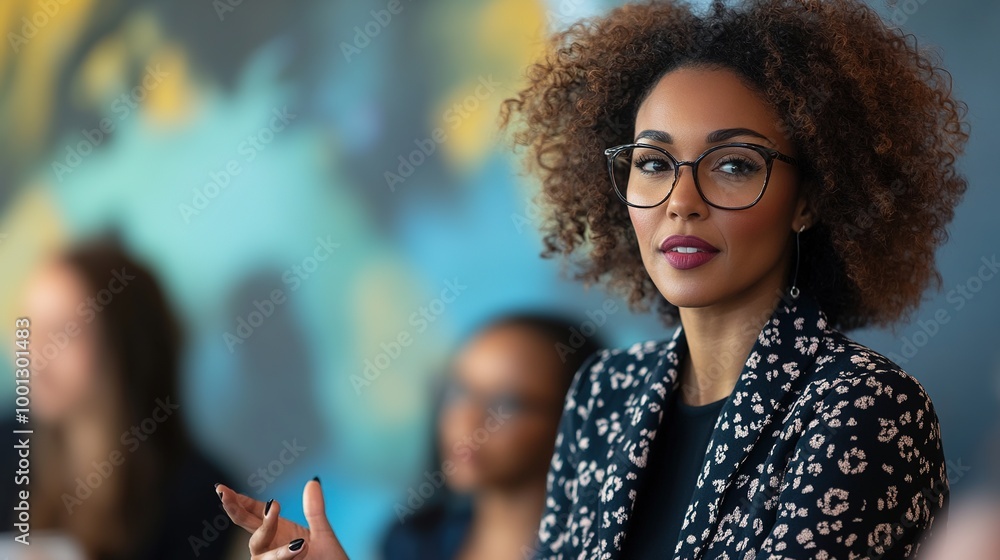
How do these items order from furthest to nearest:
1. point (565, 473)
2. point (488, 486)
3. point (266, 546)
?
point (488, 486), point (565, 473), point (266, 546)

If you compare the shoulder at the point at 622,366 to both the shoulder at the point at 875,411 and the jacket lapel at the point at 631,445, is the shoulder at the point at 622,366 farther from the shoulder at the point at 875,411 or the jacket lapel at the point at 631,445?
the shoulder at the point at 875,411

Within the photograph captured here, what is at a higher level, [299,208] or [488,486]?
[299,208]

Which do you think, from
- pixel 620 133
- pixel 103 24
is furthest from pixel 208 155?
pixel 620 133

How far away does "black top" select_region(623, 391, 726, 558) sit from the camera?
1.46 m

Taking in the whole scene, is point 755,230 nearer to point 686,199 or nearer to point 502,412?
point 686,199

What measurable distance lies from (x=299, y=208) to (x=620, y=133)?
1.07 meters

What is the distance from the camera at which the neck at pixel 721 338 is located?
1486 mm

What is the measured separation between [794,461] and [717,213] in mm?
361

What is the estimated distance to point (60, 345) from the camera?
8.20 feet

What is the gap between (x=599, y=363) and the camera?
1784mm

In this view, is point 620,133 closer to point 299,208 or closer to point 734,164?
point 734,164

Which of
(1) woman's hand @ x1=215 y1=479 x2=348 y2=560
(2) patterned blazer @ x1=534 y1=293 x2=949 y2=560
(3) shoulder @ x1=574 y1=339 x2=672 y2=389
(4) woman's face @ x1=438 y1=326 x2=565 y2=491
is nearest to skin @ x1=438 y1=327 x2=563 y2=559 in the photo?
(4) woman's face @ x1=438 y1=326 x2=565 y2=491

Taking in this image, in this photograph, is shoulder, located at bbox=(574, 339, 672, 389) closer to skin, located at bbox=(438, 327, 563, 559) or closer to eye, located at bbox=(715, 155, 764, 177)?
eye, located at bbox=(715, 155, 764, 177)

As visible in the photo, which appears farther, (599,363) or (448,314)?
(448,314)
